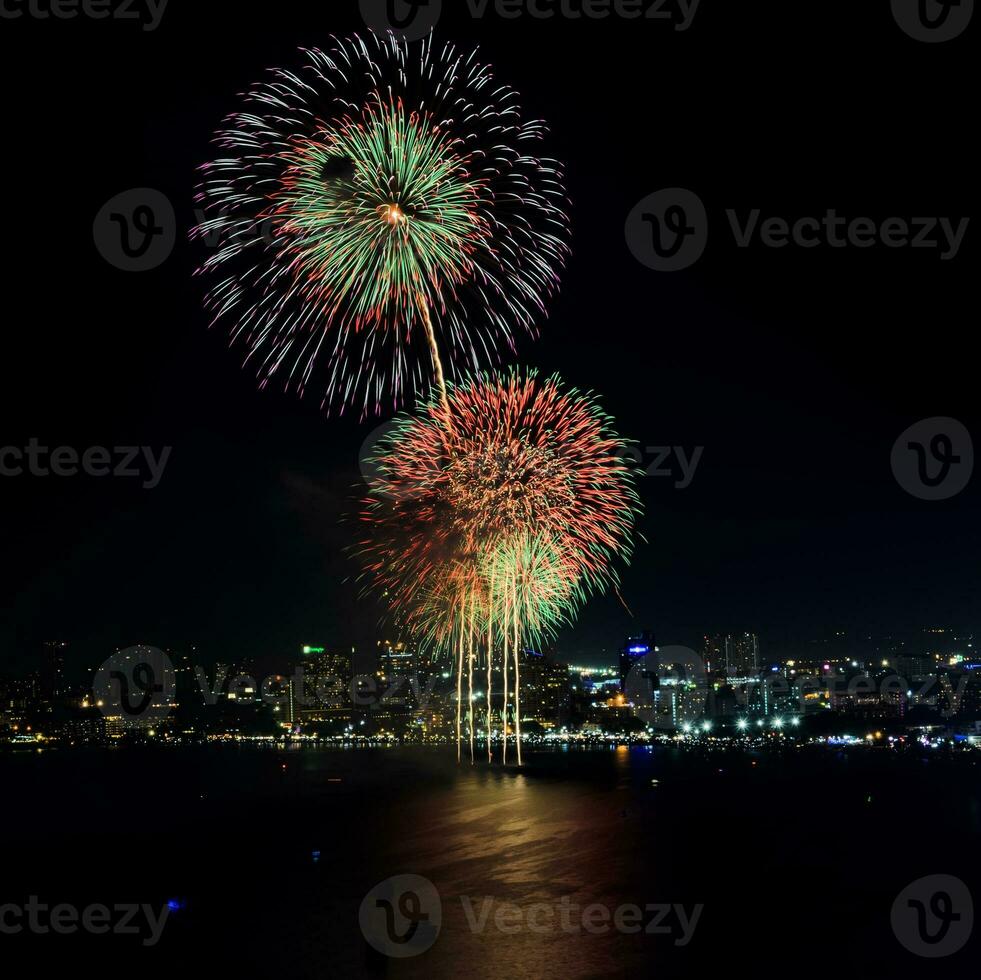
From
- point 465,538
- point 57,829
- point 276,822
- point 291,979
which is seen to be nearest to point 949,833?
point 465,538

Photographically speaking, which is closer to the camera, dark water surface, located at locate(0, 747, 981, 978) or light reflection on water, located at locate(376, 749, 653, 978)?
light reflection on water, located at locate(376, 749, 653, 978)

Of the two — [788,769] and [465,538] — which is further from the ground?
[465,538]

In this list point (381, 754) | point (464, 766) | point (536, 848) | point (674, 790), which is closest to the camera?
point (536, 848)

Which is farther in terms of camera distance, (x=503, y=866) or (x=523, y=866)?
(x=523, y=866)

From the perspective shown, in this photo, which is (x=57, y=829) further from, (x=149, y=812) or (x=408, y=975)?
(x=408, y=975)

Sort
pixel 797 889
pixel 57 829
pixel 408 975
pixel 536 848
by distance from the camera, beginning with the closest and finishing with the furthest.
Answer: pixel 408 975 → pixel 797 889 → pixel 536 848 → pixel 57 829

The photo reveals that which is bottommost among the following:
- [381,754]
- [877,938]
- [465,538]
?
[381,754]

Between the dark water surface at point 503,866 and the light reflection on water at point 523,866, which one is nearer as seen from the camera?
the light reflection on water at point 523,866

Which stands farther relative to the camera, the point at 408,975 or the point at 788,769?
the point at 788,769
